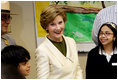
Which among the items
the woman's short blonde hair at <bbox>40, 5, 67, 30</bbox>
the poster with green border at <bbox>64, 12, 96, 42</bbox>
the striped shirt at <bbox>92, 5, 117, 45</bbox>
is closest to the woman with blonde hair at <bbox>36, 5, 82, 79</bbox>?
the woman's short blonde hair at <bbox>40, 5, 67, 30</bbox>

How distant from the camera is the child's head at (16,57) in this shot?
0.91 metres

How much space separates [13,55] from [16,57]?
0.06 ft

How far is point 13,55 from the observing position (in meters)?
0.92

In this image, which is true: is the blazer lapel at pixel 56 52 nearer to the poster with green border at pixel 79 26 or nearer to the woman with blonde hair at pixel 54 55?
the woman with blonde hair at pixel 54 55

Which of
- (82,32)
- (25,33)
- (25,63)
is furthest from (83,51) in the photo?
(25,63)

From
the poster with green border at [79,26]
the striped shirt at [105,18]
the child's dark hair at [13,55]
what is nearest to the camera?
the child's dark hair at [13,55]

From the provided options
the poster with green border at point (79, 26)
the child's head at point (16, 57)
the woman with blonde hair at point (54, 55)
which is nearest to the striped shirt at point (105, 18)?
the woman with blonde hair at point (54, 55)

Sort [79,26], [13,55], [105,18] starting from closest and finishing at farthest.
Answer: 1. [13,55]
2. [105,18]
3. [79,26]

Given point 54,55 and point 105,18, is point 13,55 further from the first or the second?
point 105,18

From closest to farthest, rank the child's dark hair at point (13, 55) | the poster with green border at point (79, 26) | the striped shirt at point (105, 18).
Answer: the child's dark hair at point (13, 55) < the striped shirt at point (105, 18) < the poster with green border at point (79, 26)

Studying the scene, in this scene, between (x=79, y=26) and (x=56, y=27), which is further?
(x=79, y=26)

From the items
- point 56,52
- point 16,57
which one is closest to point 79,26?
point 56,52

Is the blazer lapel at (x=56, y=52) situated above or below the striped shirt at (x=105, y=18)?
below

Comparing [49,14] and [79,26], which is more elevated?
[49,14]
